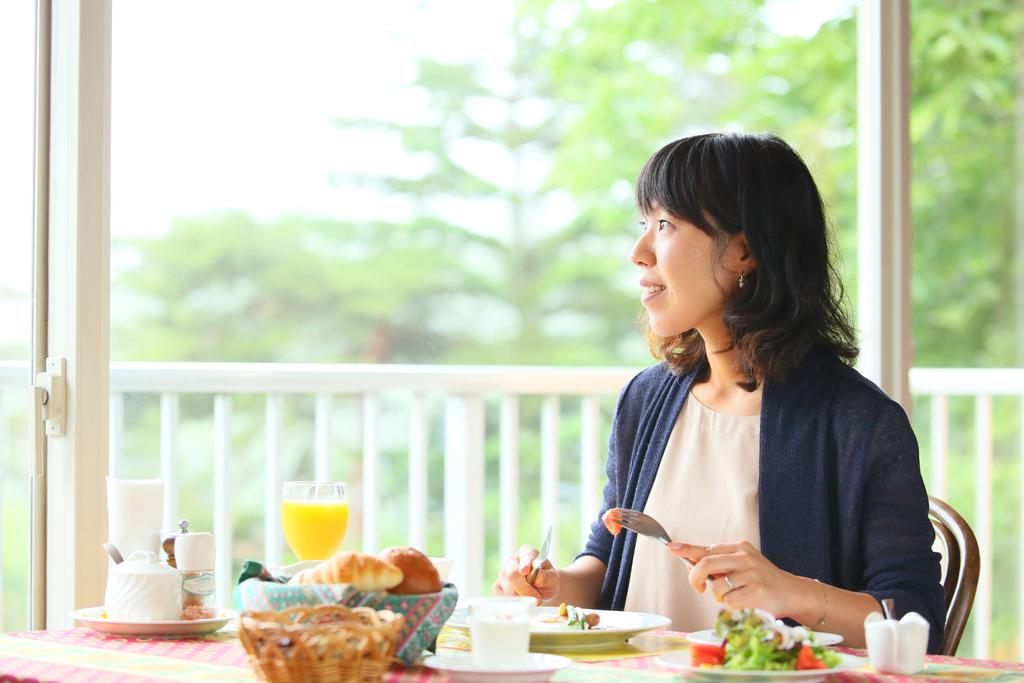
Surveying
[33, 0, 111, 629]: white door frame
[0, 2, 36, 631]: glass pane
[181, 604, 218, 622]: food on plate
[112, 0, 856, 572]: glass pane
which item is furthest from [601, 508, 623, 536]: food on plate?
[112, 0, 856, 572]: glass pane

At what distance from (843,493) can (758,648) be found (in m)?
0.60

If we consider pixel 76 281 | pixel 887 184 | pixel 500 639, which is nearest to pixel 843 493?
pixel 500 639

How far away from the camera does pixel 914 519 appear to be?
5.42ft

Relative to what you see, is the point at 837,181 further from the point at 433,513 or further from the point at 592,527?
the point at 592,527

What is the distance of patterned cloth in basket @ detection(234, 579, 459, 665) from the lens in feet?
3.80

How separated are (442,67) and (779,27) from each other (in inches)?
130

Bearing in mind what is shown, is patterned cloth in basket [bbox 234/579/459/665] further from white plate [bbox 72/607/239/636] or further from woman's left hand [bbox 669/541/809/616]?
woman's left hand [bbox 669/541/809/616]

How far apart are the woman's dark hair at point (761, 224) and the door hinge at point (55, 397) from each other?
1.14 meters

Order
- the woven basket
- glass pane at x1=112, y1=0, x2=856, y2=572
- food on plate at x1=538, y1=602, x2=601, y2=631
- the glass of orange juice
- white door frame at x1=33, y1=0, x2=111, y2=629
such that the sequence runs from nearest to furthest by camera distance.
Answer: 1. the woven basket
2. food on plate at x1=538, y1=602, x2=601, y2=631
3. the glass of orange juice
4. white door frame at x1=33, y1=0, x2=111, y2=629
5. glass pane at x1=112, y1=0, x2=856, y2=572

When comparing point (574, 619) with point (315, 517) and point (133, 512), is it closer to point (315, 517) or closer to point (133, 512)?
point (315, 517)

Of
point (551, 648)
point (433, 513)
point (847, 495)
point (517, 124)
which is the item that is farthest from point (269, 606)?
point (517, 124)

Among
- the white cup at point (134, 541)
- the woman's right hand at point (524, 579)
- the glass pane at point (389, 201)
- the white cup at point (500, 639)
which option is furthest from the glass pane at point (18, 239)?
the glass pane at point (389, 201)

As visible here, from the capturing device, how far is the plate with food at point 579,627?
1371 millimetres

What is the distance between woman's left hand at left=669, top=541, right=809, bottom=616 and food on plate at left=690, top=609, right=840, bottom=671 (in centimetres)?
20
